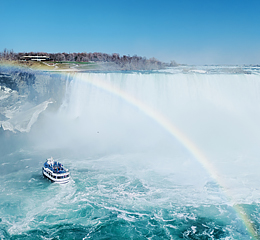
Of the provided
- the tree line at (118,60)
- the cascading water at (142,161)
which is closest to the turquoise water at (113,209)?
the cascading water at (142,161)

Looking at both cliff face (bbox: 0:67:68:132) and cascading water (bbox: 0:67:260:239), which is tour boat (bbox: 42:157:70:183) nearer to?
cascading water (bbox: 0:67:260:239)

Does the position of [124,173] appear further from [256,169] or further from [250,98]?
[250,98]

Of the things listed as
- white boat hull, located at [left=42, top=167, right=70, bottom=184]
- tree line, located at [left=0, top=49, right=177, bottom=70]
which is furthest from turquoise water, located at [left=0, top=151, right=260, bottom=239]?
tree line, located at [left=0, top=49, right=177, bottom=70]

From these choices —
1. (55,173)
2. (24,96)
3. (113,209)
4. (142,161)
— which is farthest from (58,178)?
(24,96)

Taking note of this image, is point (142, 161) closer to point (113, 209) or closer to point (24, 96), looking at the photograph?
point (113, 209)

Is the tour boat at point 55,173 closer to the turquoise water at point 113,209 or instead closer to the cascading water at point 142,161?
the turquoise water at point 113,209

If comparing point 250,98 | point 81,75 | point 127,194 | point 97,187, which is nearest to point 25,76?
point 81,75
